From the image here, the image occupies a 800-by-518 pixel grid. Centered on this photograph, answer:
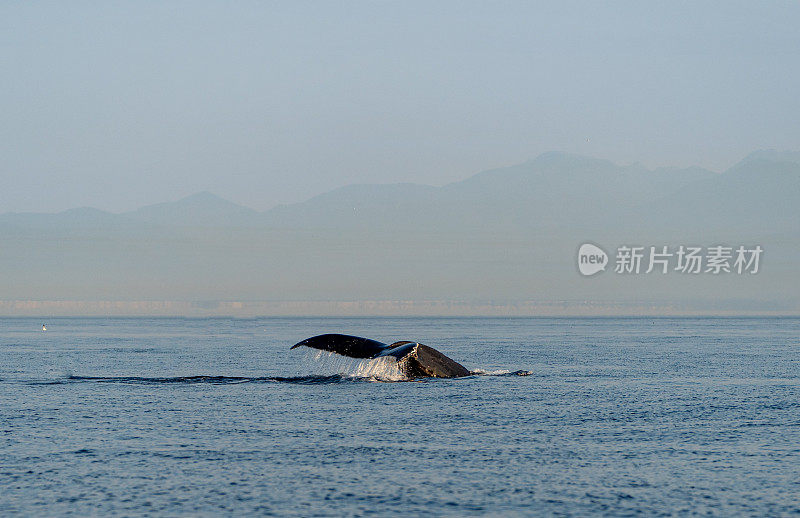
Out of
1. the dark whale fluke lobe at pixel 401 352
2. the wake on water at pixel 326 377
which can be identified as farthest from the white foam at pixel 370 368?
the dark whale fluke lobe at pixel 401 352

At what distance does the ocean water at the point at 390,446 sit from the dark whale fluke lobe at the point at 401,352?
77 centimetres

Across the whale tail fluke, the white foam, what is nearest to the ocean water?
the white foam

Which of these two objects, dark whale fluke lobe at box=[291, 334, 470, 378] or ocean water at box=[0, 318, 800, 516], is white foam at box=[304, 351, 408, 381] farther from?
dark whale fluke lobe at box=[291, 334, 470, 378]

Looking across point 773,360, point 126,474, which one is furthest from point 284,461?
point 773,360

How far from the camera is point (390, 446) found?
53.7 feet

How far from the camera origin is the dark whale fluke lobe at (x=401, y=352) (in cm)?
2609

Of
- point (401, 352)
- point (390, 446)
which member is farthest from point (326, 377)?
point (390, 446)

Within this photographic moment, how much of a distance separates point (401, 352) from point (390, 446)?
1183 centimetres

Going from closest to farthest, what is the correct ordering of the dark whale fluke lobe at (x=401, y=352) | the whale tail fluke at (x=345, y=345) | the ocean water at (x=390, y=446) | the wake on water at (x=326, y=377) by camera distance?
the ocean water at (x=390, y=446) → the whale tail fluke at (x=345, y=345) → the dark whale fluke lobe at (x=401, y=352) → the wake on water at (x=326, y=377)

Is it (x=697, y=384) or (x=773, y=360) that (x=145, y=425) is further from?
(x=773, y=360)

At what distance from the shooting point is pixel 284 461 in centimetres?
1491

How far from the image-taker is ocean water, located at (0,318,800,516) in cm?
1219

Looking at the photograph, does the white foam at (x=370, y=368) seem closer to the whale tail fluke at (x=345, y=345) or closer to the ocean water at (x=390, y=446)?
the ocean water at (x=390, y=446)

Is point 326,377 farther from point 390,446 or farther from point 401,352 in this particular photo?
point 390,446
